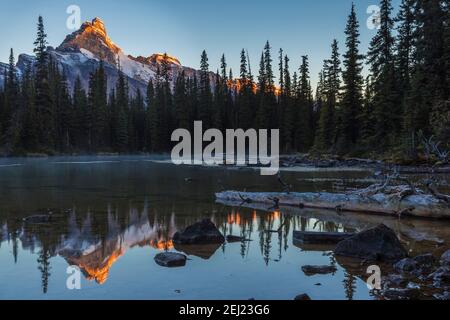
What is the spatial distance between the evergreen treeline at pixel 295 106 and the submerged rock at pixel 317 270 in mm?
17261

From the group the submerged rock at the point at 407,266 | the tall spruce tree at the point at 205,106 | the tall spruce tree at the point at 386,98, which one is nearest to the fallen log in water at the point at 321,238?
the submerged rock at the point at 407,266

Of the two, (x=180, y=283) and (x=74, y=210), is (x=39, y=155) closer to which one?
(x=74, y=210)

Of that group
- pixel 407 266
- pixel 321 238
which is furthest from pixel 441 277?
pixel 321 238

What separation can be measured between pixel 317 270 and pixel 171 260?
2.98 metres

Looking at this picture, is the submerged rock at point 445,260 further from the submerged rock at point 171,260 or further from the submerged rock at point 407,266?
the submerged rock at point 171,260

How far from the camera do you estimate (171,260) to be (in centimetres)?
976

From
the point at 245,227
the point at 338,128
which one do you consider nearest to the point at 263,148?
the point at 338,128

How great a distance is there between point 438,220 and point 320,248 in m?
5.64

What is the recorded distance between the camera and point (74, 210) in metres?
17.2

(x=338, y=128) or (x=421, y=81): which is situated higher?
(x=421, y=81)

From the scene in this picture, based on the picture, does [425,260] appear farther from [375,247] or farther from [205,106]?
[205,106]

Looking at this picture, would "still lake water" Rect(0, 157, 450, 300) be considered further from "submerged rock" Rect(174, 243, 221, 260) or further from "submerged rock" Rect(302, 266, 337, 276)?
"submerged rock" Rect(302, 266, 337, 276)

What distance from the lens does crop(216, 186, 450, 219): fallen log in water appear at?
49.1 ft
